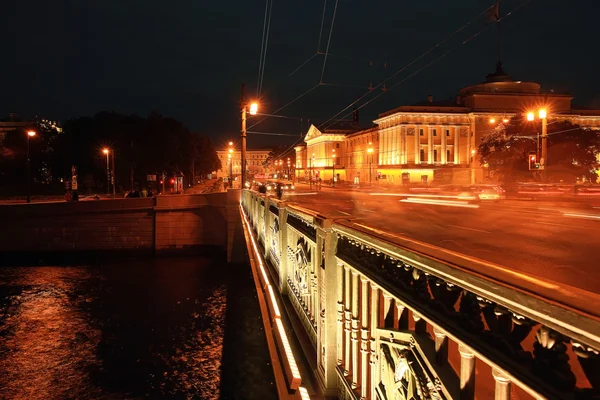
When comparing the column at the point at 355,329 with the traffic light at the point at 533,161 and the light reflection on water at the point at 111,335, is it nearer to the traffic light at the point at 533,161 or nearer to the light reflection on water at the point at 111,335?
the light reflection on water at the point at 111,335

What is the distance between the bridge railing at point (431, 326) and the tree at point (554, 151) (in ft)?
148

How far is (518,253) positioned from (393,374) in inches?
400

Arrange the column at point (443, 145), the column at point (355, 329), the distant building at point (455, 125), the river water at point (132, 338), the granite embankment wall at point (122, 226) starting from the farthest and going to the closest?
the column at point (443, 145), the distant building at point (455, 125), the granite embankment wall at point (122, 226), the river water at point (132, 338), the column at point (355, 329)

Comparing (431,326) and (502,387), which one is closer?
(502,387)

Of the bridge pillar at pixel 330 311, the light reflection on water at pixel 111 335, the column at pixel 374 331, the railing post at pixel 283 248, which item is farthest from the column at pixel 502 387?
the light reflection on water at pixel 111 335

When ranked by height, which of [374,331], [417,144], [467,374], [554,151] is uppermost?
[417,144]

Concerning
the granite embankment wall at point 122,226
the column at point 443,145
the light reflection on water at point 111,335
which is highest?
the column at point 443,145

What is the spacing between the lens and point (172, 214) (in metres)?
32.4

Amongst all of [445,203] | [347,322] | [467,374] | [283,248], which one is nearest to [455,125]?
[445,203]

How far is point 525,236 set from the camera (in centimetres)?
1443

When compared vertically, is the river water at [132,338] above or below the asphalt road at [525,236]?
below

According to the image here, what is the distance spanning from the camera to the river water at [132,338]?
35.0 feet

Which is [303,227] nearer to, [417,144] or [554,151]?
[554,151]

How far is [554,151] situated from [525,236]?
35.1 meters
